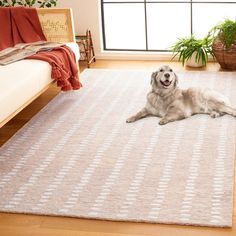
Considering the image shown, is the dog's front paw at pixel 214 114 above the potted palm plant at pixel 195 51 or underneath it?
underneath

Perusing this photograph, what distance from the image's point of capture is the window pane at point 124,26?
17.2 ft

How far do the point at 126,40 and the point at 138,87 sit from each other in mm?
1421

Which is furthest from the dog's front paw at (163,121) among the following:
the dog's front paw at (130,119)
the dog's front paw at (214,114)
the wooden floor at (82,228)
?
the wooden floor at (82,228)

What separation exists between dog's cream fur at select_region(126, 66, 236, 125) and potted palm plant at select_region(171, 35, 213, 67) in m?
1.28

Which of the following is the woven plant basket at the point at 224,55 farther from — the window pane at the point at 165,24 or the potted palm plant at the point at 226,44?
the window pane at the point at 165,24

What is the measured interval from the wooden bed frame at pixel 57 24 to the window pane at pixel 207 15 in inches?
61.0

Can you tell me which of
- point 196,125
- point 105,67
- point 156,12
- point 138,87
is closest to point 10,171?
point 196,125

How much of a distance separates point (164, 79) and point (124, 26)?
2.23 metres

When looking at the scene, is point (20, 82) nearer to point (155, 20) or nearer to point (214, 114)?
point (214, 114)

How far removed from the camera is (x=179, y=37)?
207 inches

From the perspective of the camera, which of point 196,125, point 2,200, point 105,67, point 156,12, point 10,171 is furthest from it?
point 156,12

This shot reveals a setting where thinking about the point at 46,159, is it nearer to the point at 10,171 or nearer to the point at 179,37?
the point at 10,171

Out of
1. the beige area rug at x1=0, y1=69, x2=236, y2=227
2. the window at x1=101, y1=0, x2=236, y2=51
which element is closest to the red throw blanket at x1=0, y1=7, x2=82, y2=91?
the beige area rug at x1=0, y1=69, x2=236, y2=227

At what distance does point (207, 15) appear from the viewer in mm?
5141
